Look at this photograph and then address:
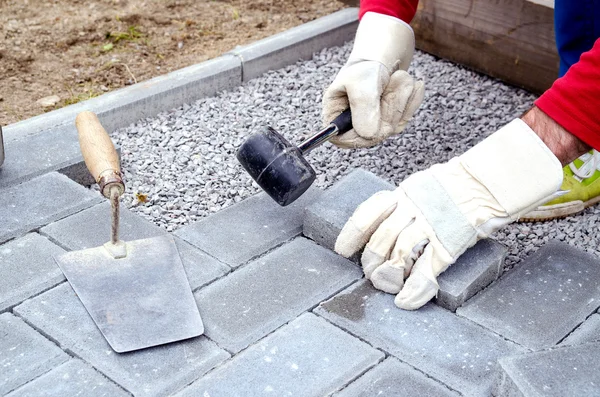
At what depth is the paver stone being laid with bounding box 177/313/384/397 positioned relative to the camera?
7.35 ft

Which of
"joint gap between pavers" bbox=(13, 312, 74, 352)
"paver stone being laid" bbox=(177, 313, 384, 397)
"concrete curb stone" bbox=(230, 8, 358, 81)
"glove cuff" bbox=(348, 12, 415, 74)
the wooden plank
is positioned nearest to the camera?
"paver stone being laid" bbox=(177, 313, 384, 397)

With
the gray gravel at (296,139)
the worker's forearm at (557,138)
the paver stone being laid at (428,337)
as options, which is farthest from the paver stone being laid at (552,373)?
the gray gravel at (296,139)

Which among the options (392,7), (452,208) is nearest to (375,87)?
(392,7)

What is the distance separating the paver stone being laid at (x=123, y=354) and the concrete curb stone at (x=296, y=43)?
81.6 inches

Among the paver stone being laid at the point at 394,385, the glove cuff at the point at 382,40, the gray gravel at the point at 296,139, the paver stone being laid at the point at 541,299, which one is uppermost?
the glove cuff at the point at 382,40

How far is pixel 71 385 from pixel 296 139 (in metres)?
1.87

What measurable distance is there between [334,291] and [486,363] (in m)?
0.57

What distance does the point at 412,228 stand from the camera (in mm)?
2547

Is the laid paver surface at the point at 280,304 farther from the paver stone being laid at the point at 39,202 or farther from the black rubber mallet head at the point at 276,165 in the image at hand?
the black rubber mallet head at the point at 276,165

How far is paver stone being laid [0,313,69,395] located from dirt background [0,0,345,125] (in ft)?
5.34

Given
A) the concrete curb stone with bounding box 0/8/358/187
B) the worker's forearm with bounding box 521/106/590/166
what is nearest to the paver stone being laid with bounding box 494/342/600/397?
the worker's forearm with bounding box 521/106/590/166

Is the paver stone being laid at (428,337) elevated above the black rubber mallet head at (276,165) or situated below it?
below

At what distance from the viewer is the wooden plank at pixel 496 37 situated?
4.14 meters

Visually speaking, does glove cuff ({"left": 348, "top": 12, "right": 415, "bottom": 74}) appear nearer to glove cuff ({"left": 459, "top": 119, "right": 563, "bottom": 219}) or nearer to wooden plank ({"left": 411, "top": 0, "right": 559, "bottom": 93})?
glove cuff ({"left": 459, "top": 119, "right": 563, "bottom": 219})
